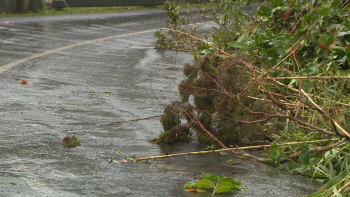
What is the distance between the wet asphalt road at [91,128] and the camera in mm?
5062

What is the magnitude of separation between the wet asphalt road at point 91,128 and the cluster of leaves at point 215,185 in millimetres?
Result: 88

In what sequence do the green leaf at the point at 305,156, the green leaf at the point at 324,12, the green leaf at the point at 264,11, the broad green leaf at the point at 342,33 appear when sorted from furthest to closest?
the green leaf at the point at 264,11
the green leaf at the point at 324,12
the broad green leaf at the point at 342,33
the green leaf at the point at 305,156

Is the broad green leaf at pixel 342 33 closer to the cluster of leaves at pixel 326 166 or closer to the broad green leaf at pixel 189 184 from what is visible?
the cluster of leaves at pixel 326 166

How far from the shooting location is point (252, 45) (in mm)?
8500

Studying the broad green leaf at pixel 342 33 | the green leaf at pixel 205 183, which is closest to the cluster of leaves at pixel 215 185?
the green leaf at pixel 205 183

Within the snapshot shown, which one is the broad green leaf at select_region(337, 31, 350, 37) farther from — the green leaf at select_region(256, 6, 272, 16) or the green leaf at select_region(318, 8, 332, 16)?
the green leaf at select_region(256, 6, 272, 16)

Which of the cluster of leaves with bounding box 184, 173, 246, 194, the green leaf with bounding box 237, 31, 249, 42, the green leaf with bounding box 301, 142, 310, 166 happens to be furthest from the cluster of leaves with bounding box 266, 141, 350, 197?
the green leaf with bounding box 237, 31, 249, 42

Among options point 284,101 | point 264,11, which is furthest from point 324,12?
point 264,11

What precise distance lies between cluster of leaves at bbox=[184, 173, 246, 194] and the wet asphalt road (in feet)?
0.29

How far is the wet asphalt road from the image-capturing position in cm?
506

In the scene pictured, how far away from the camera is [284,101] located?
21.4ft

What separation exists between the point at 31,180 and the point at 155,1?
93.1 ft

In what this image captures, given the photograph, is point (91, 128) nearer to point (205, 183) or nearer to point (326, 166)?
point (205, 183)

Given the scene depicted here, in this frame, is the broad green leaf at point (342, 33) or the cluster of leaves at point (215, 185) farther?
the broad green leaf at point (342, 33)
